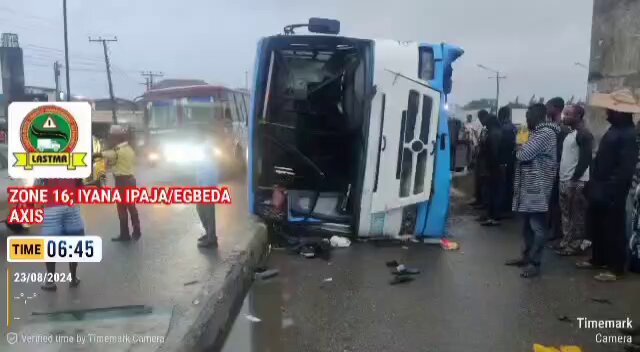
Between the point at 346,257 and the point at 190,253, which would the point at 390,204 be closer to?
the point at 346,257

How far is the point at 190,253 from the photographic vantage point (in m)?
5.94

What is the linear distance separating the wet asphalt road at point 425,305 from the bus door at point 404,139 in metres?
0.70

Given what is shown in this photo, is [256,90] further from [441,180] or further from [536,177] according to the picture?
[536,177]

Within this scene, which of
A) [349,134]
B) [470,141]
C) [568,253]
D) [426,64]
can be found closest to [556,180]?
[568,253]

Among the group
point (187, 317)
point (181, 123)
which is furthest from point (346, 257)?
point (181, 123)

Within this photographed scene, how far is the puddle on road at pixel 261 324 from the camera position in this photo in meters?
3.77

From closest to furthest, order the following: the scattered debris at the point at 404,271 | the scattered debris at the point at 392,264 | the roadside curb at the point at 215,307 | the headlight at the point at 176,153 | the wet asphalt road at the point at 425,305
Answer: the roadside curb at the point at 215,307 < the wet asphalt road at the point at 425,305 < the scattered debris at the point at 404,271 < the scattered debris at the point at 392,264 < the headlight at the point at 176,153

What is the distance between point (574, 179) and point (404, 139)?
6.22ft

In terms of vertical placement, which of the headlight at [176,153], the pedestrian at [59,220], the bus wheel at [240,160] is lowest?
the bus wheel at [240,160]

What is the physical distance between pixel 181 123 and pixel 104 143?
9.03 meters

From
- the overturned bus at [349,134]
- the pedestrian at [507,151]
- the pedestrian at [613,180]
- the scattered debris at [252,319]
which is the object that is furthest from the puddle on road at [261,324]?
the pedestrian at [507,151]

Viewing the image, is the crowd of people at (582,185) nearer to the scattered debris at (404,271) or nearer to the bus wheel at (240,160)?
the scattered debris at (404,271)

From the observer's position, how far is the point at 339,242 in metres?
6.25

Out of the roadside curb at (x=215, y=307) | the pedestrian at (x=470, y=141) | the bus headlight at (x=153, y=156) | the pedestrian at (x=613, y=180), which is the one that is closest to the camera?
the roadside curb at (x=215, y=307)
